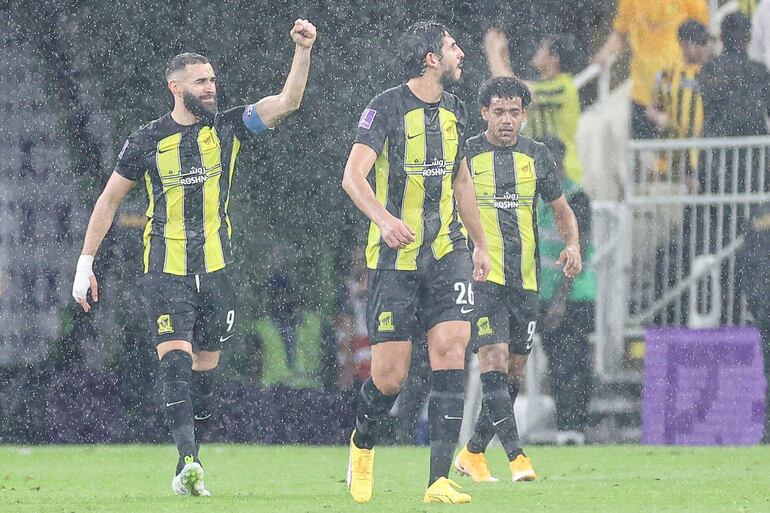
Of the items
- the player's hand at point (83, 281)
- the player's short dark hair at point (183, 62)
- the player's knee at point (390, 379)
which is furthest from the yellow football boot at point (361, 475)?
the player's short dark hair at point (183, 62)

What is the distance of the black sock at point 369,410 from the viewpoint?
814 cm

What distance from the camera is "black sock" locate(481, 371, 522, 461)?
32.1 feet

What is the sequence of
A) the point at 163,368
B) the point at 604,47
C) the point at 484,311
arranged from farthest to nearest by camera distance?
the point at 604,47
the point at 484,311
the point at 163,368

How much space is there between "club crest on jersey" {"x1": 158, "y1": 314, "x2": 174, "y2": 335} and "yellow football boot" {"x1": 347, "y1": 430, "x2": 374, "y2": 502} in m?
1.14

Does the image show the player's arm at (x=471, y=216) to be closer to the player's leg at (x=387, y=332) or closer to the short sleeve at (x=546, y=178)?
the player's leg at (x=387, y=332)

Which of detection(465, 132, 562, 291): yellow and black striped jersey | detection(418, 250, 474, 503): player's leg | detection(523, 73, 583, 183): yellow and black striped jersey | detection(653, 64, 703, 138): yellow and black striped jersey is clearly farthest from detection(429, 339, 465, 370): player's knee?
detection(653, 64, 703, 138): yellow and black striped jersey

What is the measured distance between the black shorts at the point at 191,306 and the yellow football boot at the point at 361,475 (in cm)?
112

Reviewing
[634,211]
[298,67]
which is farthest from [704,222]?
[298,67]

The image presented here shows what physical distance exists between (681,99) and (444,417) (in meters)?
6.65

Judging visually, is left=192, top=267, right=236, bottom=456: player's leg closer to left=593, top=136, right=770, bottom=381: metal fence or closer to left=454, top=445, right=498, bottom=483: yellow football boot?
left=454, top=445, right=498, bottom=483: yellow football boot

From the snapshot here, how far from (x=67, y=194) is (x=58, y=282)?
2.13ft

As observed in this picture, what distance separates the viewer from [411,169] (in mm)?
8055

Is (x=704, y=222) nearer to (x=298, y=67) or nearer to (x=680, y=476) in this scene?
(x=680, y=476)

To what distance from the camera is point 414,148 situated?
8047 millimetres
